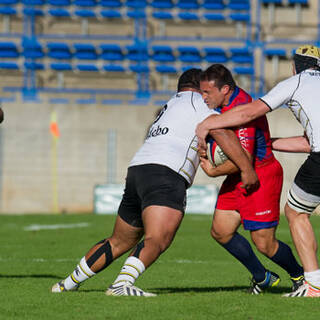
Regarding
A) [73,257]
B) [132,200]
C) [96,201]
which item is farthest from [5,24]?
[132,200]

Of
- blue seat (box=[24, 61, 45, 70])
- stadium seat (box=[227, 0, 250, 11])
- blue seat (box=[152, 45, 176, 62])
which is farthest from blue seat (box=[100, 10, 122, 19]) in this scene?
stadium seat (box=[227, 0, 250, 11])

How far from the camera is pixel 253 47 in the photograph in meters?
28.2

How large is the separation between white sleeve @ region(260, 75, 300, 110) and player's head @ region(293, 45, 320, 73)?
253 mm

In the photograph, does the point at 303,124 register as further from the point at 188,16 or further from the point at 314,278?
the point at 188,16

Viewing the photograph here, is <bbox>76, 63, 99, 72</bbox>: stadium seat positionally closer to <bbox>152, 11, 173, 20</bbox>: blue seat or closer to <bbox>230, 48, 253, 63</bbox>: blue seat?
<bbox>152, 11, 173, 20</bbox>: blue seat

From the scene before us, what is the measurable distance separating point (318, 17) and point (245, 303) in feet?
85.5

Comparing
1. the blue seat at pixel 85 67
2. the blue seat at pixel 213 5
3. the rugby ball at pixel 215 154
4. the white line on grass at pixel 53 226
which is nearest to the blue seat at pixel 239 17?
the blue seat at pixel 213 5

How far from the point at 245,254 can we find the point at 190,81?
156 cm

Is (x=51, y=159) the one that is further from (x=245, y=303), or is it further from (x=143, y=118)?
(x=245, y=303)

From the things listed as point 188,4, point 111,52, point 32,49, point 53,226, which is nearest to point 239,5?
point 188,4

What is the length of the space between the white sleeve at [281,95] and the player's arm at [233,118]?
0.04 metres

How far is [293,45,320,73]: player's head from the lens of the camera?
6.20 meters

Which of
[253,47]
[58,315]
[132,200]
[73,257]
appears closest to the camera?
[58,315]

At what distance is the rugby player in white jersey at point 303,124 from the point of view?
19.6 ft
